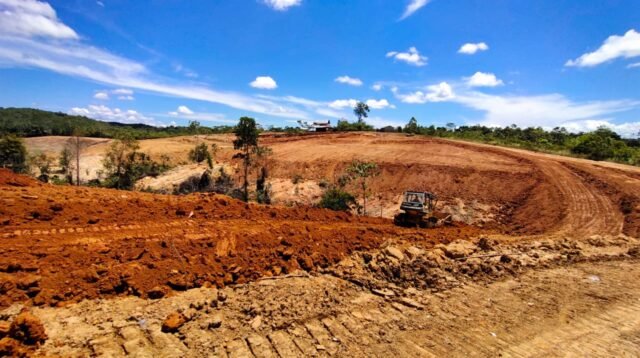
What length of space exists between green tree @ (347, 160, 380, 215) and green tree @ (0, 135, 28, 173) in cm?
2410

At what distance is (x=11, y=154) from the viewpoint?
A: 2741cm

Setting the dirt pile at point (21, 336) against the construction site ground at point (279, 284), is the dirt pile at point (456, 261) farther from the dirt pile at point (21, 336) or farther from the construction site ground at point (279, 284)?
the dirt pile at point (21, 336)

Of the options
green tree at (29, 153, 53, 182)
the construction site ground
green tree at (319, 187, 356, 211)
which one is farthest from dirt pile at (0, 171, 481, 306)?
green tree at (29, 153, 53, 182)

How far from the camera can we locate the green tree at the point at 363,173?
945 inches

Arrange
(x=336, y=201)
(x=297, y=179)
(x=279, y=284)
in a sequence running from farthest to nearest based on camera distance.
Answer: (x=297, y=179) < (x=336, y=201) < (x=279, y=284)

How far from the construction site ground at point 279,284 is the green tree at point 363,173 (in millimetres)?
9393

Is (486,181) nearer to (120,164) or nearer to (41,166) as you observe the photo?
(120,164)

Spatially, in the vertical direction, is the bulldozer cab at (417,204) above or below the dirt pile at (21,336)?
above

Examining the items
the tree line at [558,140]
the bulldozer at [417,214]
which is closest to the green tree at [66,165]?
the bulldozer at [417,214]

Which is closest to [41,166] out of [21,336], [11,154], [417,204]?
[11,154]

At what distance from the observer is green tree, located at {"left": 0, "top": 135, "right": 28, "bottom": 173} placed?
1065 inches

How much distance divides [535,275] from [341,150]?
28.1 m

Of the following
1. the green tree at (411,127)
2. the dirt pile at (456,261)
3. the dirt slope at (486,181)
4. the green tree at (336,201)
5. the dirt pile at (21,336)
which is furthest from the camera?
the green tree at (411,127)

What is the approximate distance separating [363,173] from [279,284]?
54.0ft
